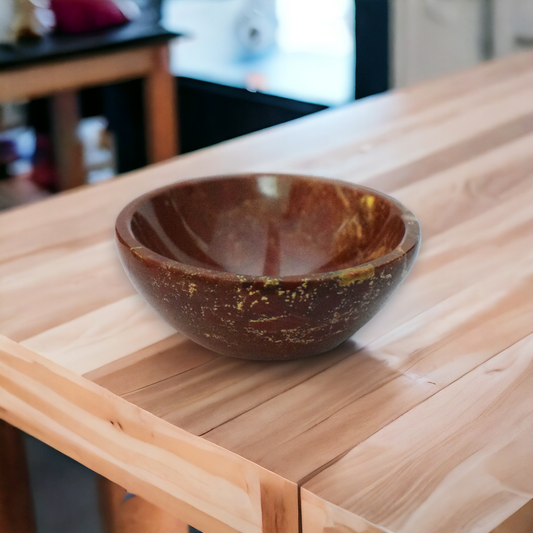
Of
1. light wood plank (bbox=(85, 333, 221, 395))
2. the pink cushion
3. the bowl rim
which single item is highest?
the pink cushion

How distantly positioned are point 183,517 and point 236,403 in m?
0.11

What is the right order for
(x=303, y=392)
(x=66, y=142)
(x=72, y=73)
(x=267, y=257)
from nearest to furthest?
(x=303, y=392)
(x=267, y=257)
(x=72, y=73)
(x=66, y=142)

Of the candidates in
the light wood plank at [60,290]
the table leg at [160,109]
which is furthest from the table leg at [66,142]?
the light wood plank at [60,290]

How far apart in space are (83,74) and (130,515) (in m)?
1.83

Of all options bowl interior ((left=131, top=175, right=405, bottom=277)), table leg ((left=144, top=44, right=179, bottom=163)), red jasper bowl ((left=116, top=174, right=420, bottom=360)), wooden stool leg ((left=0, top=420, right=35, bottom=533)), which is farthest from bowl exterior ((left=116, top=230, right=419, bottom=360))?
table leg ((left=144, top=44, right=179, bottom=163))

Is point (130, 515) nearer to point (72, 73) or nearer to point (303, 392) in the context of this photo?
point (303, 392)

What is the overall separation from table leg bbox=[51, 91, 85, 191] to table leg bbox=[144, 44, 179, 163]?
0.87 feet

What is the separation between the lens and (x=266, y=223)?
0.75 metres

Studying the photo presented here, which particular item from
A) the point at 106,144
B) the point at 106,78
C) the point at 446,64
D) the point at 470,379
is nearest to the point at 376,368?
the point at 470,379

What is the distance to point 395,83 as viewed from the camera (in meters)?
2.85

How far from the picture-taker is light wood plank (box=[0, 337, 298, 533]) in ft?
1.72

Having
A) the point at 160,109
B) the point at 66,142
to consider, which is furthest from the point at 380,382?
the point at 66,142

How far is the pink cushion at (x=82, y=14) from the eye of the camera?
2453mm

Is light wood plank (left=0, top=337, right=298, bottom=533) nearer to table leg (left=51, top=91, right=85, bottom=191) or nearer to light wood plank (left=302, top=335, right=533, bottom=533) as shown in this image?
light wood plank (left=302, top=335, right=533, bottom=533)
